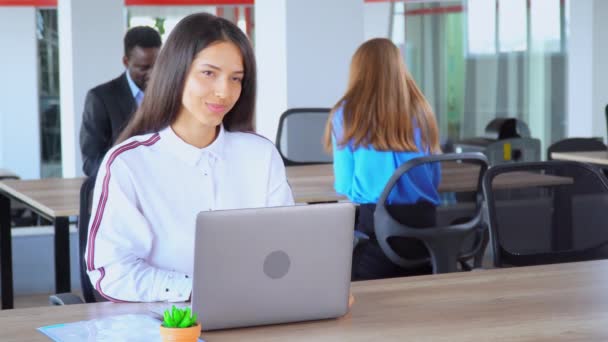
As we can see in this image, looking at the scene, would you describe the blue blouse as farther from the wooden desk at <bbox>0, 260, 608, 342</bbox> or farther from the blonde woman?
the wooden desk at <bbox>0, 260, 608, 342</bbox>

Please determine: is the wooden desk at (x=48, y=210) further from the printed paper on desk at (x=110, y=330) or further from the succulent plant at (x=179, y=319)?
the succulent plant at (x=179, y=319)

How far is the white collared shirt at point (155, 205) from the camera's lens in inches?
84.2

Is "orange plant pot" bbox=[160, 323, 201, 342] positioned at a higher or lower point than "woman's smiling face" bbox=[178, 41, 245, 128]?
lower

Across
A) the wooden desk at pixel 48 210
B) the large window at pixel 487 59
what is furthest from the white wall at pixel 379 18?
the wooden desk at pixel 48 210

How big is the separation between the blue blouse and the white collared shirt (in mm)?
1211

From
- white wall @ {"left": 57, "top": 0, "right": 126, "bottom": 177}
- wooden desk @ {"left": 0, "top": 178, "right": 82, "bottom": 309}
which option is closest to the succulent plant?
wooden desk @ {"left": 0, "top": 178, "right": 82, "bottom": 309}

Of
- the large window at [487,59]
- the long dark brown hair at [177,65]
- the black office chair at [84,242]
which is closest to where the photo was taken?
the long dark brown hair at [177,65]

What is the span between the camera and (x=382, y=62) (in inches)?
151

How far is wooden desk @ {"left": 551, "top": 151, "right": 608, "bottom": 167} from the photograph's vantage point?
590 centimetres

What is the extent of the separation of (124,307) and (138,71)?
2610 mm

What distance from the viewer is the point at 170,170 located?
2254 mm

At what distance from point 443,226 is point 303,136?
184 cm

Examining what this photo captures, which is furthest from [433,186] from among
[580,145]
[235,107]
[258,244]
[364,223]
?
[580,145]

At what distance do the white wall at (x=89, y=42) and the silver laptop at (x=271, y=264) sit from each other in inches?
262
